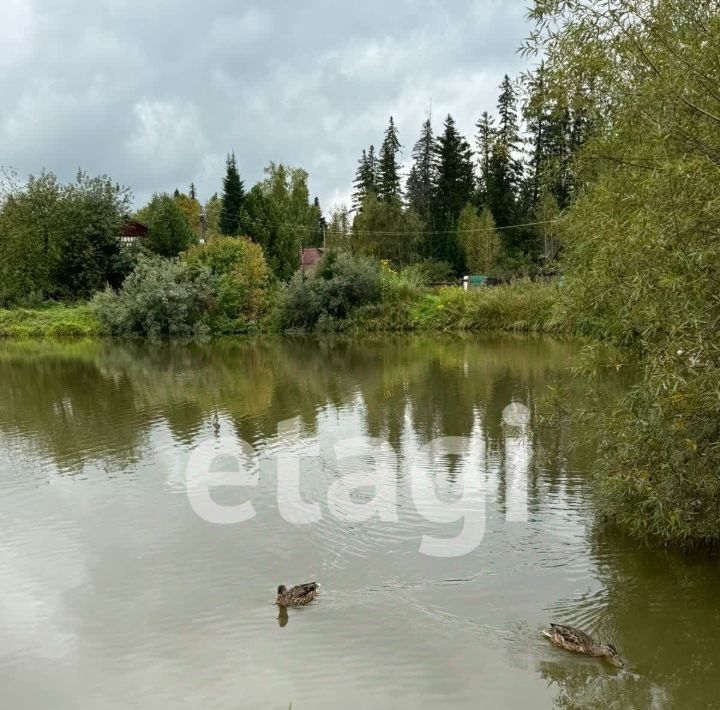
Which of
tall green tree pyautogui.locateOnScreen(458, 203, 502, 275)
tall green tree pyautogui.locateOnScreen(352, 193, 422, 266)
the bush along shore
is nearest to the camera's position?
the bush along shore

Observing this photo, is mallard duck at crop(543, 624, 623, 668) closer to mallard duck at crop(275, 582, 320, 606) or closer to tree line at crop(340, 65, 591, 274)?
mallard duck at crop(275, 582, 320, 606)

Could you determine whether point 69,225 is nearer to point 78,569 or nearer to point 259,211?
point 259,211

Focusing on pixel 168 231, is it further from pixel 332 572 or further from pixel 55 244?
pixel 332 572

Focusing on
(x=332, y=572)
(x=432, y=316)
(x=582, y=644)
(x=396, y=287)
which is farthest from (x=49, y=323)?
(x=582, y=644)

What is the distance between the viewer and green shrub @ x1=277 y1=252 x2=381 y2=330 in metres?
44.8

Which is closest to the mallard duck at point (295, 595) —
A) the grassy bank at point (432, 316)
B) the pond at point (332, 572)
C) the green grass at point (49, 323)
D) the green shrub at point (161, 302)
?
the pond at point (332, 572)

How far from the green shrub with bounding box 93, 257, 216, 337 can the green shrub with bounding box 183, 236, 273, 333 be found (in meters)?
0.84

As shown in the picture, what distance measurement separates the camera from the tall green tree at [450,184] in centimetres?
6169

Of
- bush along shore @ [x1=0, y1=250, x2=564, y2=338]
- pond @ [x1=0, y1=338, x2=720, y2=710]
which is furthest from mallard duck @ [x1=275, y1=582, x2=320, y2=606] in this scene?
bush along shore @ [x1=0, y1=250, x2=564, y2=338]

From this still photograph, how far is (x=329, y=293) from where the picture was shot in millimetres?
44969

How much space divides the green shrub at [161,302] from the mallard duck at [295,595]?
124ft

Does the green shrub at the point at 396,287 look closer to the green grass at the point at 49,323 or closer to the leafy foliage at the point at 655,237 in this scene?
the green grass at the point at 49,323

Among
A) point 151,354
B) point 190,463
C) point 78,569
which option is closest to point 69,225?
point 151,354

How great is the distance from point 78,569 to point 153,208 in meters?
52.8
